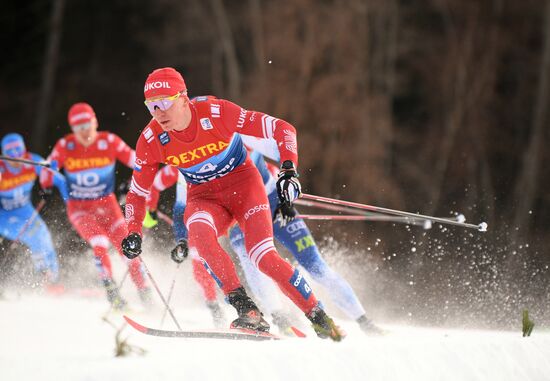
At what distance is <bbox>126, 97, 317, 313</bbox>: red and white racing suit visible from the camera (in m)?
5.14

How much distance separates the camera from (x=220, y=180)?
552cm

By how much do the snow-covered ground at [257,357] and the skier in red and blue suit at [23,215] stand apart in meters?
2.45

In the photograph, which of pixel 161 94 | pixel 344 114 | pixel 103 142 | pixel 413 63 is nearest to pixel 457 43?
pixel 413 63

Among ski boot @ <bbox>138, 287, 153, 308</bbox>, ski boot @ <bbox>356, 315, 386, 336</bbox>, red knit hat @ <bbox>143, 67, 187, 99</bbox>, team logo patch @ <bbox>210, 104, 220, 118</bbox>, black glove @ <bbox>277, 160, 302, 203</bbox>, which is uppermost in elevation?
red knit hat @ <bbox>143, 67, 187, 99</bbox>

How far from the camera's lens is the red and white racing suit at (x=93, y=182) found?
789 centimetres

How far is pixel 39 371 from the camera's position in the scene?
3.91 metres

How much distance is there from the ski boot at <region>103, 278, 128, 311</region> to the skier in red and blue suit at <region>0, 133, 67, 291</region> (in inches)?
54.6

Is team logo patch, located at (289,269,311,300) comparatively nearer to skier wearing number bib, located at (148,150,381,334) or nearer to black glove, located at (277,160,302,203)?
black glove, located at (277,160,302,203)

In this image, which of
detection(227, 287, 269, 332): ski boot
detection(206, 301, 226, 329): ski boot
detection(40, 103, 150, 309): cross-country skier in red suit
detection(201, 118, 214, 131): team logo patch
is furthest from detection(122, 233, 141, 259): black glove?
detection(40, 103, 150, 309): cross-country skier in red suit

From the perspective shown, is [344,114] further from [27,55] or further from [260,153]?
[260,153]

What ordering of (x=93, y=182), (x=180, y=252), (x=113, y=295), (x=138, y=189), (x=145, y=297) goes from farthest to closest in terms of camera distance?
(x=93, y=182)
(x=145, y=297)
(x=113, y=295)
(x=180, y=252)
(x=138, y=189)

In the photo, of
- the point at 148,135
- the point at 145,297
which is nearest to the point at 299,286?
the point at 148,135

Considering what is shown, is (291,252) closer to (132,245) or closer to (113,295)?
(132,245)

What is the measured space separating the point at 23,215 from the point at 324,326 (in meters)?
5.34
